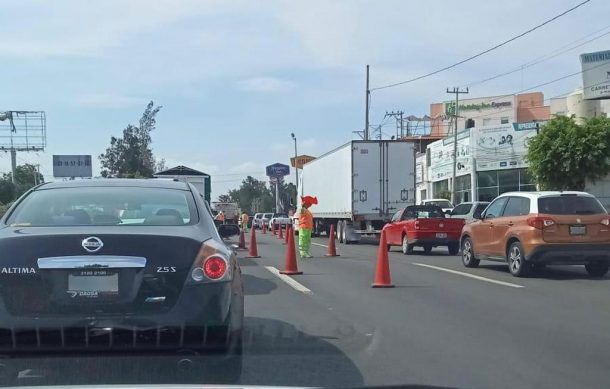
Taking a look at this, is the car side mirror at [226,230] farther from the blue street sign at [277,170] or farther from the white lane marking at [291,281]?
the blue street sign at [277,170]

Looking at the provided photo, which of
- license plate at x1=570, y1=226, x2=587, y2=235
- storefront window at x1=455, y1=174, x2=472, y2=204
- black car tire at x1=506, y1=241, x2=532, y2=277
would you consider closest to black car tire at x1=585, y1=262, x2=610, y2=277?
license plate at x1=570, y1=226, x2=587, y2=235

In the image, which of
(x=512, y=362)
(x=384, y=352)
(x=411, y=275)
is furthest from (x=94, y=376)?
(x=411, y=275)

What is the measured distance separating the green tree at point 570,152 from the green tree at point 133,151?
3505 centimetres

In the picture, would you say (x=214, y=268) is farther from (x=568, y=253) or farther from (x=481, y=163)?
(x=481, y=163)

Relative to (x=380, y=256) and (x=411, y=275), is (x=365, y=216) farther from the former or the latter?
(x=380, y=256)

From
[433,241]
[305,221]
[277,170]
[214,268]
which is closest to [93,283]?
[214,268]

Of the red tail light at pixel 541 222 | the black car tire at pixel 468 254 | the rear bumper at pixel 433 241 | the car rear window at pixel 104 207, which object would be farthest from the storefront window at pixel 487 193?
the car rear window at pixel 104 207

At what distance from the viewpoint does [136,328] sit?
18.1 feet

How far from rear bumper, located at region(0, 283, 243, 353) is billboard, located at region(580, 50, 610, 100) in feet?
137

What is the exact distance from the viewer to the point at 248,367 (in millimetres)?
7062

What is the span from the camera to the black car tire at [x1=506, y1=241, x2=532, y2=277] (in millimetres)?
14859

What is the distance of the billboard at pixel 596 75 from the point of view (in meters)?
43.5

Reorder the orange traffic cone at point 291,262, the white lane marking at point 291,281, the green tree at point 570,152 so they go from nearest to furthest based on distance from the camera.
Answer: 1. the white lane marking at point 291,281
2. the orange traffic cone at point 291,262
3. the green tree at point 570,152

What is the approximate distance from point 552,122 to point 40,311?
1402 inches
